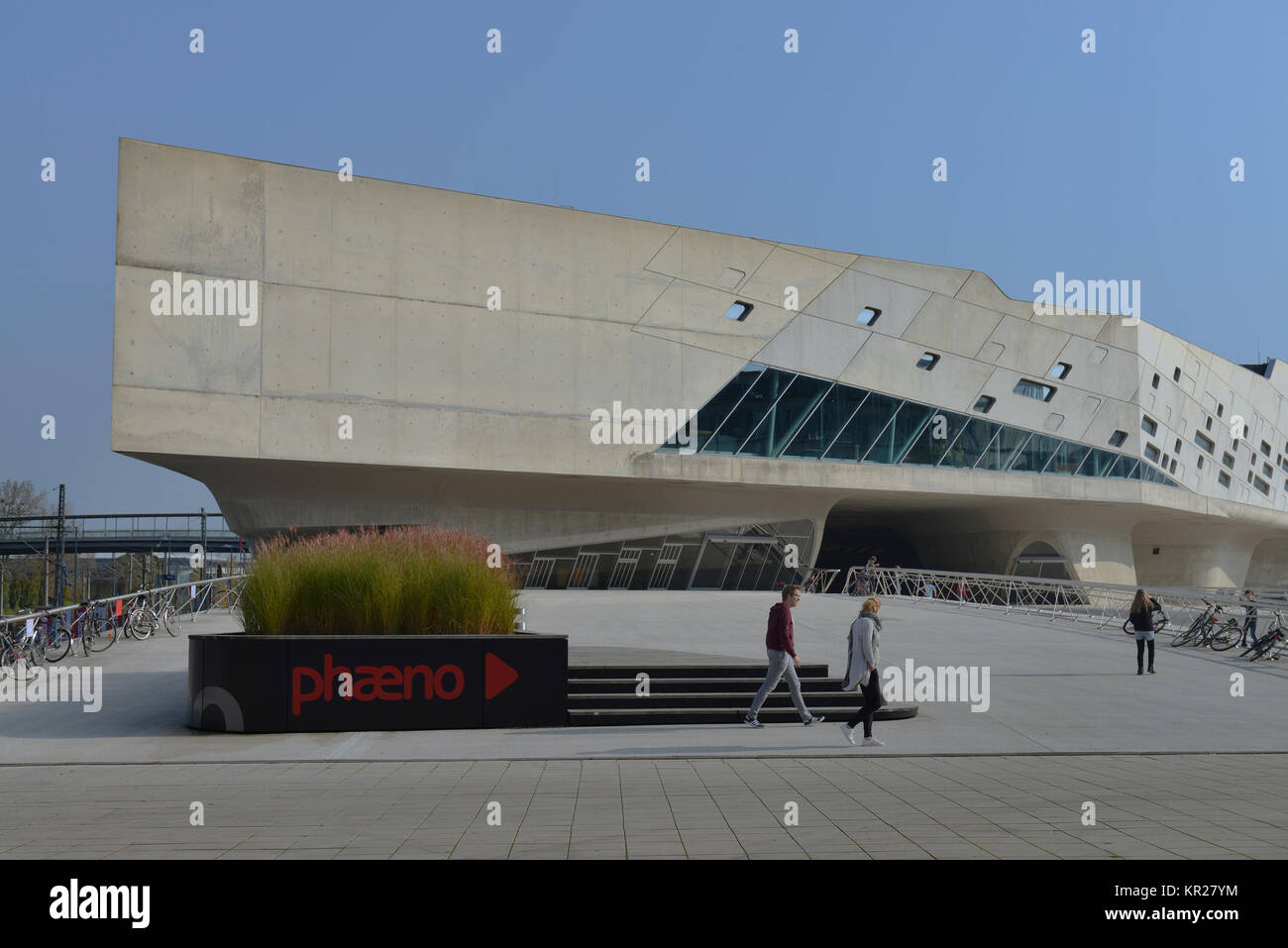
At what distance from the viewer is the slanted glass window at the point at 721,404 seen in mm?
37625

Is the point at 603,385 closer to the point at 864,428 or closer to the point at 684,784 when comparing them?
the point at 864,428

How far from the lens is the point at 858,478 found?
40062 millimetres

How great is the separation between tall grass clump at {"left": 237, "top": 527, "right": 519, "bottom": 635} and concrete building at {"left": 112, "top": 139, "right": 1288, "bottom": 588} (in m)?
20.0

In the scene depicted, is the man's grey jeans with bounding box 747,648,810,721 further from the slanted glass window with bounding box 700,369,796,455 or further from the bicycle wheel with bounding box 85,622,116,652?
the slanted glass window with bounding box 700,369,796,455

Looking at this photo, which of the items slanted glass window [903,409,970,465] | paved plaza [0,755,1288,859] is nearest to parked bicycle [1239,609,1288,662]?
paved plaza [0,755,1288,859]

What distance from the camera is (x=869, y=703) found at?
11570 mm

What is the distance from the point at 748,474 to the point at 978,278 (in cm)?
1316

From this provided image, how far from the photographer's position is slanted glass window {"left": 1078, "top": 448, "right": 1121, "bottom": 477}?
147 ft

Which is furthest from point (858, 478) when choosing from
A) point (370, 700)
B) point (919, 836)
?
point (919, 836)

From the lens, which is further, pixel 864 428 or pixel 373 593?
pixel 864 428

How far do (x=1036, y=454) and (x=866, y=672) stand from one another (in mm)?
35223

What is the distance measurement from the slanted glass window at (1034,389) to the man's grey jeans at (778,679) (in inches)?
1349

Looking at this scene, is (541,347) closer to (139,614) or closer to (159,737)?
(139,614)

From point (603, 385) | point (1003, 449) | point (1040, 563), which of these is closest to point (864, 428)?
point (1003, 449)
